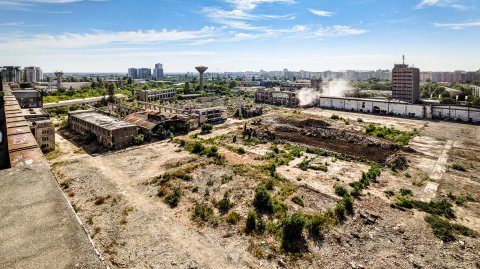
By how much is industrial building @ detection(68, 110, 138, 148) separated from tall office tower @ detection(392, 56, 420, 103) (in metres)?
61.9

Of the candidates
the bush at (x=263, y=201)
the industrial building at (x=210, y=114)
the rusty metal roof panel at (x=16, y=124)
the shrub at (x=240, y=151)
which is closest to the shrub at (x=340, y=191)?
the bush at (x=263, y=201)

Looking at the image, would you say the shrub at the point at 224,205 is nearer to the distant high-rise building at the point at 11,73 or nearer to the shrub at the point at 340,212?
the shrub at the point at 340,212

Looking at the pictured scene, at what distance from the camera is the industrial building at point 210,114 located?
43.4 metres

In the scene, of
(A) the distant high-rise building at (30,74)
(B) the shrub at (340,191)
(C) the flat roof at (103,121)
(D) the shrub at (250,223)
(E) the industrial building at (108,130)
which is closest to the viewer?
(D) the shrub at (250,223)

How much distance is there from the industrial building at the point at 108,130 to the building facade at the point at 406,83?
61.5m

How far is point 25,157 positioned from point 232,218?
36.4 feet

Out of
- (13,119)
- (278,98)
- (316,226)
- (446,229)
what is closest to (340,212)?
(316,226)

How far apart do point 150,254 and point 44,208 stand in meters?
9.38

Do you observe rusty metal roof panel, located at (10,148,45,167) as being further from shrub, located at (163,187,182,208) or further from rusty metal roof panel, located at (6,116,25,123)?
shrub, located at (163,187,182,208)

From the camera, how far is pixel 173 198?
18469mm

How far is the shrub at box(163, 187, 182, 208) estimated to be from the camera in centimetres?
1823

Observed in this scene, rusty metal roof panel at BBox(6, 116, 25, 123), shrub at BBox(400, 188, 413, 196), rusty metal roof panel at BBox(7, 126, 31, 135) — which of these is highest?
rusty metal roof panel at BBox(6, 116, 25, 123)

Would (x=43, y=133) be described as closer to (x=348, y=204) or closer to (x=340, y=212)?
(x=340, y=212)

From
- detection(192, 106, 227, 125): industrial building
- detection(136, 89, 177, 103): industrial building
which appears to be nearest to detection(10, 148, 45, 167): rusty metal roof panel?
detection(192, 106, 227, 125): industrial building
